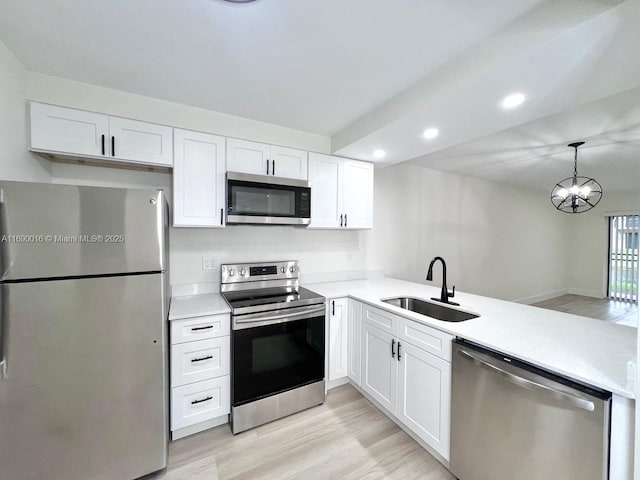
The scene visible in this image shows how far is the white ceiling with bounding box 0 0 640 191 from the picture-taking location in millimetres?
1166

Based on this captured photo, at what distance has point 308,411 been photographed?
2.20 m

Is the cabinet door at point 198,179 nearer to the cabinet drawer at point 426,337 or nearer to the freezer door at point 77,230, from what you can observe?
the freezer door at point 77,230

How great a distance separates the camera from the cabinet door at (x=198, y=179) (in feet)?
6.69

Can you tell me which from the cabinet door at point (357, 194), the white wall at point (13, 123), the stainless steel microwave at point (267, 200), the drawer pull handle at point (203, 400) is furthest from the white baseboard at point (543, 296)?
the white wall at point (13, 123)

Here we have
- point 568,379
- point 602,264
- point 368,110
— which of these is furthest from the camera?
point 602,264

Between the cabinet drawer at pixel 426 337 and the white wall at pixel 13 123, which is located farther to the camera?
the cabinet drawer at pixel 426 337

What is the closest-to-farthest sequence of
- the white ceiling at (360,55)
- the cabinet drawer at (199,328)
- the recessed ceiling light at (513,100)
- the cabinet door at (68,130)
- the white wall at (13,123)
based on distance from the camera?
1. the white ceiling at (360,55)
2. the white wall at (13,123)
3. the recessed ceiling light at (513,100)
4. the cabinet door at (68,130)
5. the cabinet drawer at (199,328)

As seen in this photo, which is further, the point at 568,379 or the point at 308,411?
the point at 308,411

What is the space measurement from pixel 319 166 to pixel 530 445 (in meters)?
2.47

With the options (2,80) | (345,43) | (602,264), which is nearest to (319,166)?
(345,43)

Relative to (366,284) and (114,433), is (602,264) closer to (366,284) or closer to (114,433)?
(366,284)

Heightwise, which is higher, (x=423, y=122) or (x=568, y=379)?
(x=423, y=122)

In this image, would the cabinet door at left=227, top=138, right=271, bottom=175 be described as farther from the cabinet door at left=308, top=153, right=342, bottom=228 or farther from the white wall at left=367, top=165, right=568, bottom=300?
the white wall at left=367, top=165, right=568, bottom=300

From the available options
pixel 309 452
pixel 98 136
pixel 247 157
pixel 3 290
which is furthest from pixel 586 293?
pixel 3 290
